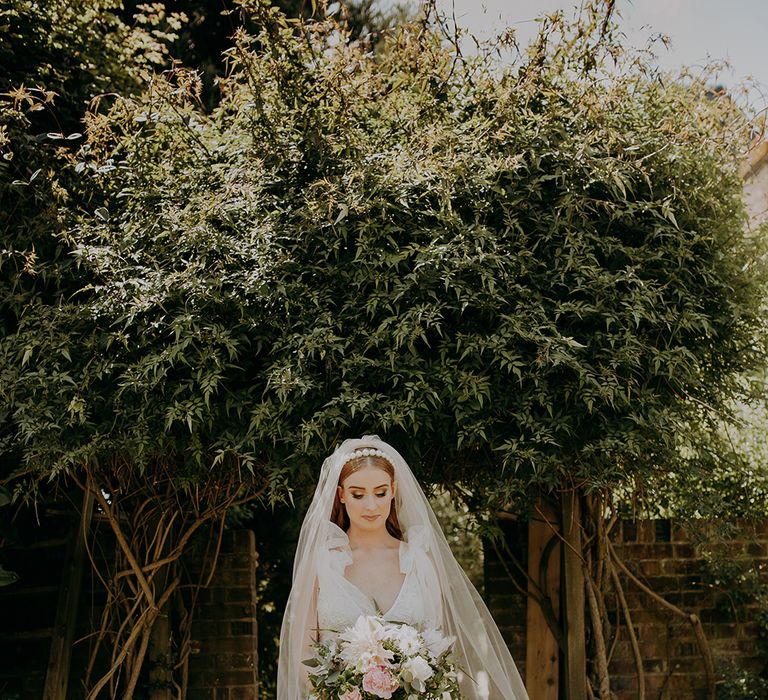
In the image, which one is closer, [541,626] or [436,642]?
[436,642]

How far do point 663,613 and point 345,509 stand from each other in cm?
263

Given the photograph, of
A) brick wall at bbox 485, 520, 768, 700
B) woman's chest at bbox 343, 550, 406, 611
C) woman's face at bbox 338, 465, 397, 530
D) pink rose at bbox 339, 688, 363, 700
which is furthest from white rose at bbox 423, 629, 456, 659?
brick wall at bbox 485, 520, 768, 700

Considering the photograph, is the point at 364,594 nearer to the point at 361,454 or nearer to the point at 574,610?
the point at 361,454

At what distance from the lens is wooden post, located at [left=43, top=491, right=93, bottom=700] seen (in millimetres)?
5141

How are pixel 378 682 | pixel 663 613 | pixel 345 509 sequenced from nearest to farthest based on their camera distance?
pixel 378 682
pixel 345 509
pixel 663 613

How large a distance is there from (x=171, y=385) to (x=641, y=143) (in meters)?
2.59

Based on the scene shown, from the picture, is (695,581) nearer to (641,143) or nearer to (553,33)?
(641,143)

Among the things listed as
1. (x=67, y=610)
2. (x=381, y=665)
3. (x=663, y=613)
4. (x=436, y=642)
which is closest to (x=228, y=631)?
(x=67, y=610)

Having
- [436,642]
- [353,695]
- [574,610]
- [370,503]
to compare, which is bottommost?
[353,695]

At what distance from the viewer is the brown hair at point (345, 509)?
3.78 metres

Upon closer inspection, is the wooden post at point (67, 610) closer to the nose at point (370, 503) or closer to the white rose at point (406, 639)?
the nose at point (370, 503)

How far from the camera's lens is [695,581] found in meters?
5.69

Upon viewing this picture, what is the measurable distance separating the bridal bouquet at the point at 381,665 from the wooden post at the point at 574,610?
1855 mm

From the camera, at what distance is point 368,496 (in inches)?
148
